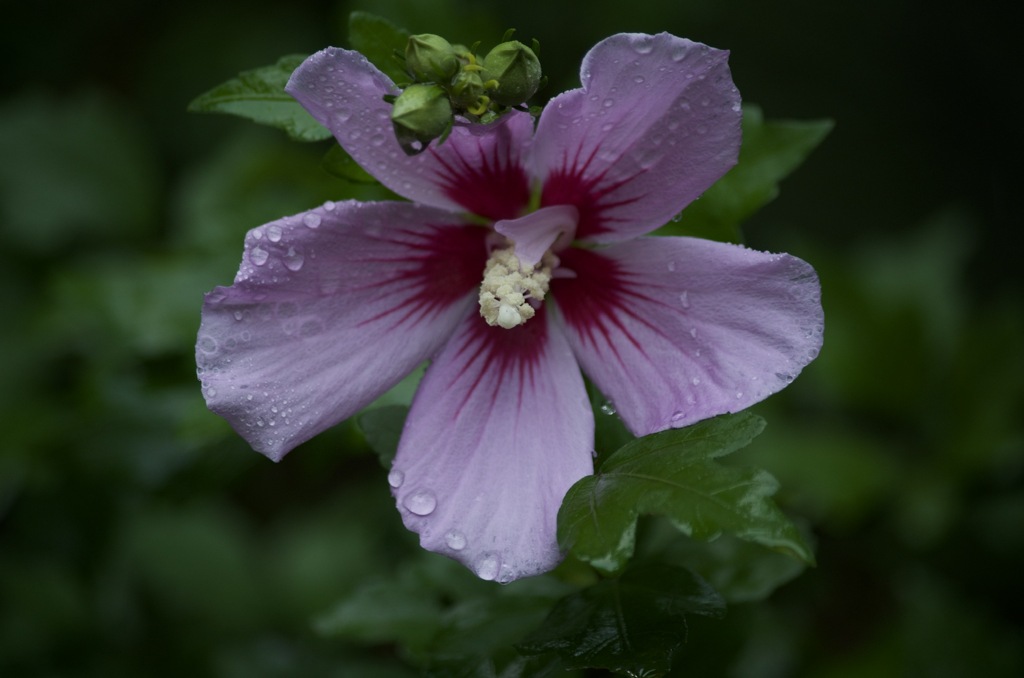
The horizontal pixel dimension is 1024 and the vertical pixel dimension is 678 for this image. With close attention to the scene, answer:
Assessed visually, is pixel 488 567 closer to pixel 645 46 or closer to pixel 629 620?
pixel 629 620

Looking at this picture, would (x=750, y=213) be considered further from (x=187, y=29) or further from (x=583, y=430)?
(x=187, y=29)

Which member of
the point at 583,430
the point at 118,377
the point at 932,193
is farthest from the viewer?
the point at 932,193

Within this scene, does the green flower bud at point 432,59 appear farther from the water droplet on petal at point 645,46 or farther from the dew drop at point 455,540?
the dew drop at point 455,540

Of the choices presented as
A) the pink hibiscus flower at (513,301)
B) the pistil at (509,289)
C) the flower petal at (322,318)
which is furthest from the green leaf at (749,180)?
the flower petal at (322,318)

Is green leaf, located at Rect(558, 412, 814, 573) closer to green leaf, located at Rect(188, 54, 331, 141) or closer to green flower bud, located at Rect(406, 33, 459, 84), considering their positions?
green flower bud, located at Rect(406, 33, 459, 84)

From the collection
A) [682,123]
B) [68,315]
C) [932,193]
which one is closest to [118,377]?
[68,315]

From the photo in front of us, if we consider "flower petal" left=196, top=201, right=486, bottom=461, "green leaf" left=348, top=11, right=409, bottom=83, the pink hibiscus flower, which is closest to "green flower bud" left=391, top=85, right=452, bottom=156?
the pink hibiscus flower
